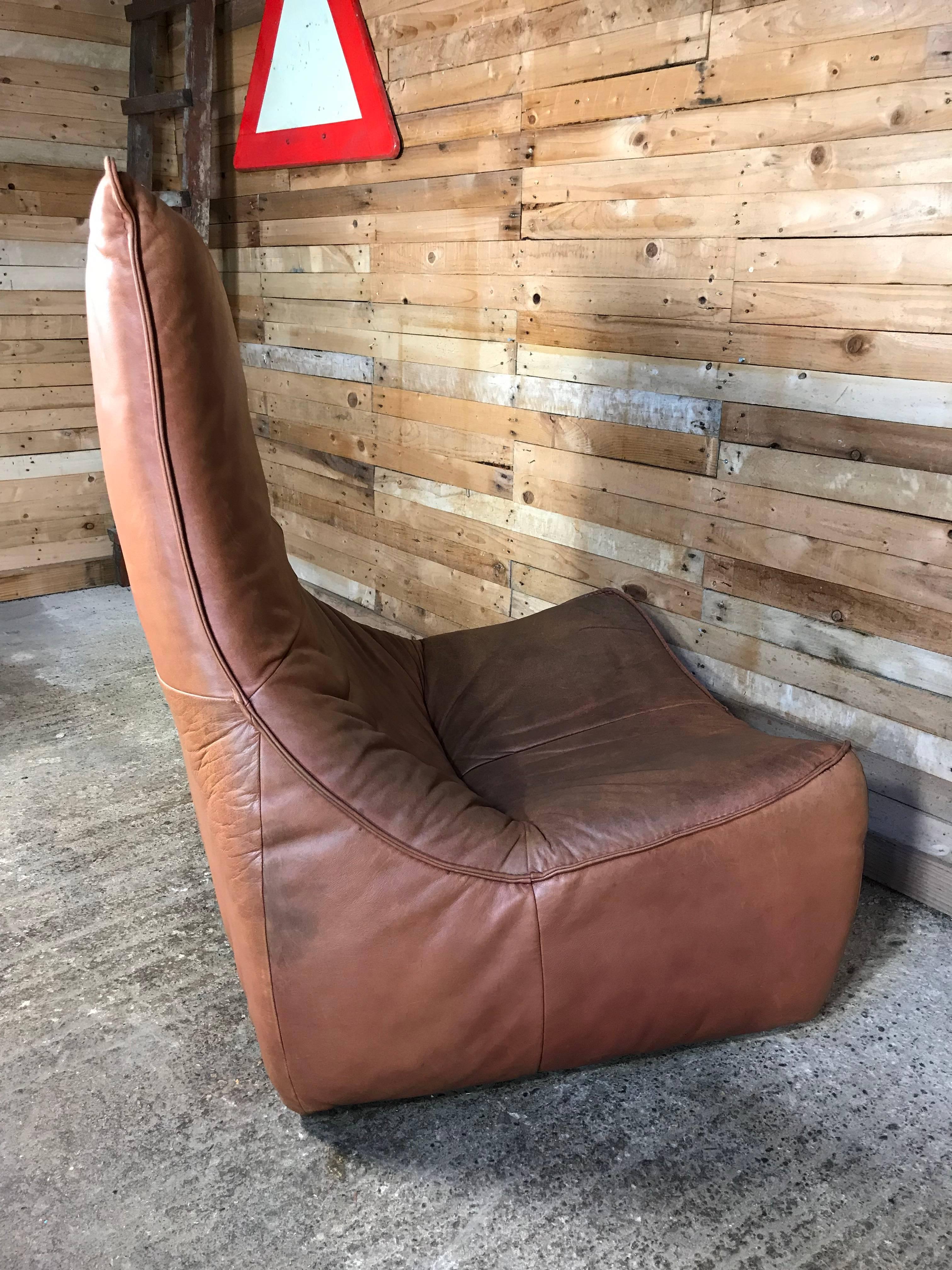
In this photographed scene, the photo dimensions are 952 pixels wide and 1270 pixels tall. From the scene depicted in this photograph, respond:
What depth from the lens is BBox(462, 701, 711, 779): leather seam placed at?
1865 mm

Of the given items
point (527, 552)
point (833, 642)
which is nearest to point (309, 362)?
point (527, 552)

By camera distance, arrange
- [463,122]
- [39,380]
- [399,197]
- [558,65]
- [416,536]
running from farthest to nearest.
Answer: [39,380], [416,536], [399,197], [463,122], [558,65]

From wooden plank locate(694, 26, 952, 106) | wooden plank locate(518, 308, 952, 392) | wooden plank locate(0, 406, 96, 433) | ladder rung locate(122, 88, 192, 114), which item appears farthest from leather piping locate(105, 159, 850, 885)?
wooden plank locate(0, 406, 96, 433)

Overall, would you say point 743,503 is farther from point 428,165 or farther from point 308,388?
point 308,388

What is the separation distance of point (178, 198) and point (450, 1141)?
10.9 feet

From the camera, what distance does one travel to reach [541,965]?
1.37 metres

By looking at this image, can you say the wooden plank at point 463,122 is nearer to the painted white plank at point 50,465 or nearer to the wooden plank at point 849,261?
the wooden plank at point 849,261

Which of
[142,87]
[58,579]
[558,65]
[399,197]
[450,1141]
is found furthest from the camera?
[58,579]

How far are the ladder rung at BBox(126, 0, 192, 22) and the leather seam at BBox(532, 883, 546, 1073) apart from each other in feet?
11.1

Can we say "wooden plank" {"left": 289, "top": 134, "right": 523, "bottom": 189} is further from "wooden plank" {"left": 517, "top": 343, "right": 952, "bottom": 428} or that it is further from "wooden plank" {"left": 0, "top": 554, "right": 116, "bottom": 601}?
"wooden plank" {"left": 0, "top": 554, "right": 116, "bottom": 601}

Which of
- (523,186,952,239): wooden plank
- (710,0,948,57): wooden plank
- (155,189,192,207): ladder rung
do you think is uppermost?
(710,0,948,57): wooden plank

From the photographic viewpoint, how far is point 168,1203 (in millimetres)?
1348

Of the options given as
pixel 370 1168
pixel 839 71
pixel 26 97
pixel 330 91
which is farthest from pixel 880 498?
pixel 26 97

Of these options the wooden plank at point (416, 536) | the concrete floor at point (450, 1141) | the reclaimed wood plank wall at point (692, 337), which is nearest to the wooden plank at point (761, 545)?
the reclaimed wood plank wall at point (692, 337)
